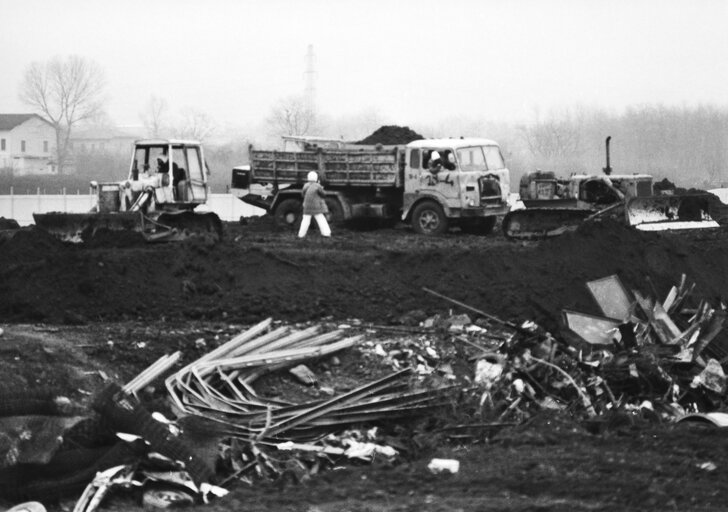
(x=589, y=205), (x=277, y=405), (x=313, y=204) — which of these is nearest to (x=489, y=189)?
(x=589, y=205)

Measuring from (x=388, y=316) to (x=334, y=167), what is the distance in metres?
13.1

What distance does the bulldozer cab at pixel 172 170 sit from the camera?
24.6 m

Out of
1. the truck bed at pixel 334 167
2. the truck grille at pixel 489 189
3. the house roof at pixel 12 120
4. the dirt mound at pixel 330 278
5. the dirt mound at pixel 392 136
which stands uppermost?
the house roof at pixel 12 120

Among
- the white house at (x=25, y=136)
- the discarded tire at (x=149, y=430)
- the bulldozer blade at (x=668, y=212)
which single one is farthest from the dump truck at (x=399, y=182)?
the white house at (x=25, y=136)

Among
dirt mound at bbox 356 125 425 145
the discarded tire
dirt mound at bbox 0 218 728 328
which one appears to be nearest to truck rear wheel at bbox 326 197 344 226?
dirt mound at bbox 356 125 425 145

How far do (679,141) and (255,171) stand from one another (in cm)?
4226

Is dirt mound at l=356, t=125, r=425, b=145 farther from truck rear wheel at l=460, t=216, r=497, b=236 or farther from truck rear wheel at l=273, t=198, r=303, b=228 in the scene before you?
truck rear wheel at l=460, t=216, r=497, b=236

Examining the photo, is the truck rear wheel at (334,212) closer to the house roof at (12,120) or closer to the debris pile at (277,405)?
the debris pile at (277,405)

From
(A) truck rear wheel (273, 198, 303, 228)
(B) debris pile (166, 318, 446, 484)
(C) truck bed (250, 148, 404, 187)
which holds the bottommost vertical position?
(B) debris pile (166, 318, 446, 484)

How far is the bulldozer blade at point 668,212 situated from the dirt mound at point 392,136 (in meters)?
7.55

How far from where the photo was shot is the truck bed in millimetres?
27859

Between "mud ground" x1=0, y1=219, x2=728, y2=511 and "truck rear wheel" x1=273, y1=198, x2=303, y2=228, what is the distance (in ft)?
26.7

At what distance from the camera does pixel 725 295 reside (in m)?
17.0

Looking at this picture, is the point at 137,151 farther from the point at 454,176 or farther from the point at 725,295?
the point at 725,295
